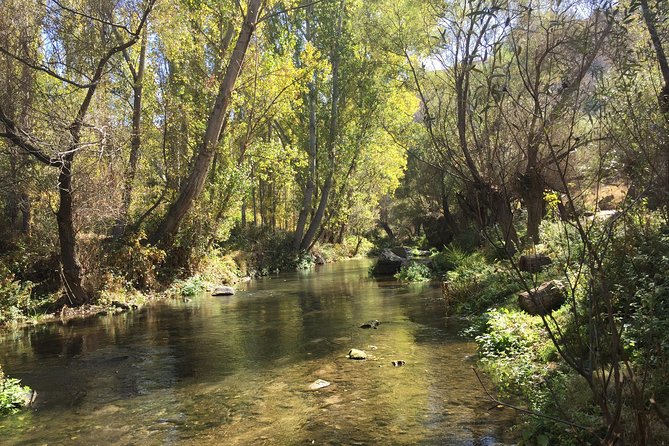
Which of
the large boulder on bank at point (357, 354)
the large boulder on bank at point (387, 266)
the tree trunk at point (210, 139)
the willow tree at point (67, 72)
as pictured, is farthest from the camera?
the large boulder on bank at point (387, 266)

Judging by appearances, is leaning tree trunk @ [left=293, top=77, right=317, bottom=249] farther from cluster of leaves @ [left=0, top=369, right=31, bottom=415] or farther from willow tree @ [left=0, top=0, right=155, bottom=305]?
cluster of leaves @ [left=0, top=369, right=31, bottom=415]

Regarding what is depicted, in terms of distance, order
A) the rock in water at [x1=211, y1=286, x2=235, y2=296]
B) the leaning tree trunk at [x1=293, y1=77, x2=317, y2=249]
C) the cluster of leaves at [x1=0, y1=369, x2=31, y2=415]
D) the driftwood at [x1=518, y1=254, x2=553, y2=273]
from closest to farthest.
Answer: the cluster of leaves at [x1=0, y1=369, x2=31, y2=415], the driftwood at [x1=518, y1=254, x2=553, y2=273], the rock in water at [x1=211, y1=286, x2=235, y2=296], the leaning tree trunk at [x1=293, y1=77, x2=317, y2=249]

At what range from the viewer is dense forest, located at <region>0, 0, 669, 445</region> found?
4.59 metres

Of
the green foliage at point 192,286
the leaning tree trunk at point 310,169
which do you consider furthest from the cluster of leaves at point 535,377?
the leaning tree trunk at point 310,169

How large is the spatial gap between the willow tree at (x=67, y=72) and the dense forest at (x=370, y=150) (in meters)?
0.06

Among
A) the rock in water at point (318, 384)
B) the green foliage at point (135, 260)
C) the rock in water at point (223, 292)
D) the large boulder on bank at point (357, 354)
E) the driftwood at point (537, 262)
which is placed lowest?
the rock in water at point (318, 384)

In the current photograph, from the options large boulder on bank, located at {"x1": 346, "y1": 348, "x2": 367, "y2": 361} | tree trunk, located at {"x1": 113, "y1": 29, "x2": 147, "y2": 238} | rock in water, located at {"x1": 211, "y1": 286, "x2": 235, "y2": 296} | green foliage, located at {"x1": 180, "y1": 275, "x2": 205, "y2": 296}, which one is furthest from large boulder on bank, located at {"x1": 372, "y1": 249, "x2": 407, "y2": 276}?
large boulder on bank, located at {"x1": 346, "y1": 348, "x2": 367, "y2": 361}

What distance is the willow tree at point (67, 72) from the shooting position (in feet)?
37.9

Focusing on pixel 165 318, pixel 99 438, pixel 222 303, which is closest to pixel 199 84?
pixel 222 303

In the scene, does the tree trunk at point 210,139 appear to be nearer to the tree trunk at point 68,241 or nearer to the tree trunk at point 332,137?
the tree trunk at point 68,241

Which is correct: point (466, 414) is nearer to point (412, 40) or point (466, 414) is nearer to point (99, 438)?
point (99, 438)

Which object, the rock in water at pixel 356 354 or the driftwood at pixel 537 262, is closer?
the rock in water at pixel 356 354

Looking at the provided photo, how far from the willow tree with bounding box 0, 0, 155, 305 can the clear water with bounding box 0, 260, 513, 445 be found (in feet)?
7.58

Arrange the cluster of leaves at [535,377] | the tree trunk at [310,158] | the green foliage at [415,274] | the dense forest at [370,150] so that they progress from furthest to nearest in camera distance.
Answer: the tree trunk at [310,158] → the green foliage at [415,274] → the dense forest at [370,150] → the cluster of leaves at [535,377]
